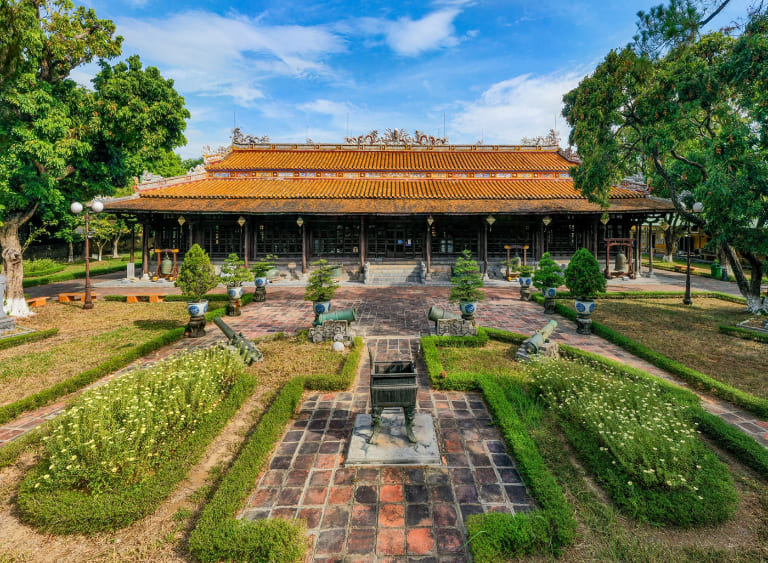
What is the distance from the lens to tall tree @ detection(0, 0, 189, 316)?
9.23 metres

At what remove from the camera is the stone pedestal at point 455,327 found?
29.0 feet

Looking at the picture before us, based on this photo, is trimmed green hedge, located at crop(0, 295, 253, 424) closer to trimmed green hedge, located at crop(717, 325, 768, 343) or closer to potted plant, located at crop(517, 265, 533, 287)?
potted plant, located at crop(517, 265, 533, 287)

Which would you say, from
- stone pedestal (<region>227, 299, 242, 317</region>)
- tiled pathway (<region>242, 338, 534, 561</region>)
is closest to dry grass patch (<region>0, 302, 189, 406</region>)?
stone pedestal (<region>227, 299, 242, 317</region>)

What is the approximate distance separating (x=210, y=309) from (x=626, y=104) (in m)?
14.9

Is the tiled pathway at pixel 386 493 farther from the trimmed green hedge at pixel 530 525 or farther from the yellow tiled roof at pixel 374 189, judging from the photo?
the yellow tiled roof at pixel 374 189

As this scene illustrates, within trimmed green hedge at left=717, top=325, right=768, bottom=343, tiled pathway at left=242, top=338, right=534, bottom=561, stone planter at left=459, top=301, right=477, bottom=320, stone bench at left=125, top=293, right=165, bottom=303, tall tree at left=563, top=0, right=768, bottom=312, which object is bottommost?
tiled pathway at left=242, top=338, right=534, bottom=561

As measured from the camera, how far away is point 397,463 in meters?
4.10

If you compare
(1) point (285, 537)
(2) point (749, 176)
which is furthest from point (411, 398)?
(2) point (749, 176)

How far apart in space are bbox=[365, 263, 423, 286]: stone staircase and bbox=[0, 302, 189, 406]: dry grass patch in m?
9.34

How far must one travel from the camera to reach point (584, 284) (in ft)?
32.4

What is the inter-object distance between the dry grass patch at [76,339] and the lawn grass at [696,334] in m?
12.3

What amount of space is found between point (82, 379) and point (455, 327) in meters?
7.75

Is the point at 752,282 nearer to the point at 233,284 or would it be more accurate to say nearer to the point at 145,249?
the point at 233,284

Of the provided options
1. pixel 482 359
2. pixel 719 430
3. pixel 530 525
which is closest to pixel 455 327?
pixel 482 359
